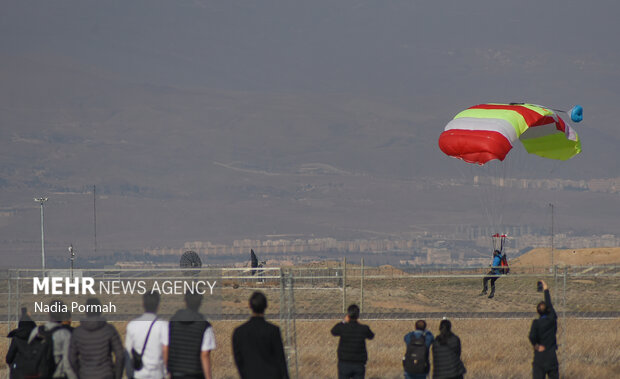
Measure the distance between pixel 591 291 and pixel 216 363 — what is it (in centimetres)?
3064

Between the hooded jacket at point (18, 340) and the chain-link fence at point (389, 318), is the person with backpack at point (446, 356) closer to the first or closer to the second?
the chain-link fence at point (389, 318)

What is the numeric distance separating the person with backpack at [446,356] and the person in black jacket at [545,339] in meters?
1.33

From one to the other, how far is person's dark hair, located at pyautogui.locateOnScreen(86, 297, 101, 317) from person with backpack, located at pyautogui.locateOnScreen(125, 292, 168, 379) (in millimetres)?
473

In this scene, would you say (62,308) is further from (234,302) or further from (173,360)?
(234,302)

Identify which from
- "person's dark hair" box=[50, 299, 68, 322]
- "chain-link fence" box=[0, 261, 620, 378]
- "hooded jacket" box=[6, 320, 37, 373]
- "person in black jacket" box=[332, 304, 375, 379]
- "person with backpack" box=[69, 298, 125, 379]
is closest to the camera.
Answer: "person with backpack" box=[69, 298, 125, 379]

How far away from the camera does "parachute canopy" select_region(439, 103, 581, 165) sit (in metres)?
27.6

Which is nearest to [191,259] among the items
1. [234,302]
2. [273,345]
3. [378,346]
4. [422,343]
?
[234,302]

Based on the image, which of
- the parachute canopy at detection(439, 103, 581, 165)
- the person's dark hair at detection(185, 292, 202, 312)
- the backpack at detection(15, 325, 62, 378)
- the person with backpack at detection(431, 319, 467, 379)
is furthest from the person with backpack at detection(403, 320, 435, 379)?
the parachute canopy at detection(439, 103, 581, 165)

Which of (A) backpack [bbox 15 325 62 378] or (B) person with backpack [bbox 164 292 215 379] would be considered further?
(A) backpack [bbox 15 325 62 378]

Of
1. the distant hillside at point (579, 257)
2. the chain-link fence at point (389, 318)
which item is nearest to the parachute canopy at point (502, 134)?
the chain-link fence at point (389, 318)

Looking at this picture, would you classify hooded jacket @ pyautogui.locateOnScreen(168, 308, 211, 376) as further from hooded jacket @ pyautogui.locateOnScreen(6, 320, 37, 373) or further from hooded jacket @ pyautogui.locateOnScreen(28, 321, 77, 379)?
hooded jacket @ pyautogui.locateOnScreen(6, 320, 37, 373)

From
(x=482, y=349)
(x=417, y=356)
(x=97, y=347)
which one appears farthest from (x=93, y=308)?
(x=482, y=349)

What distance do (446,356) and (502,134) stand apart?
14.3 metres

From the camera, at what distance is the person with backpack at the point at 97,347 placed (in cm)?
1202
